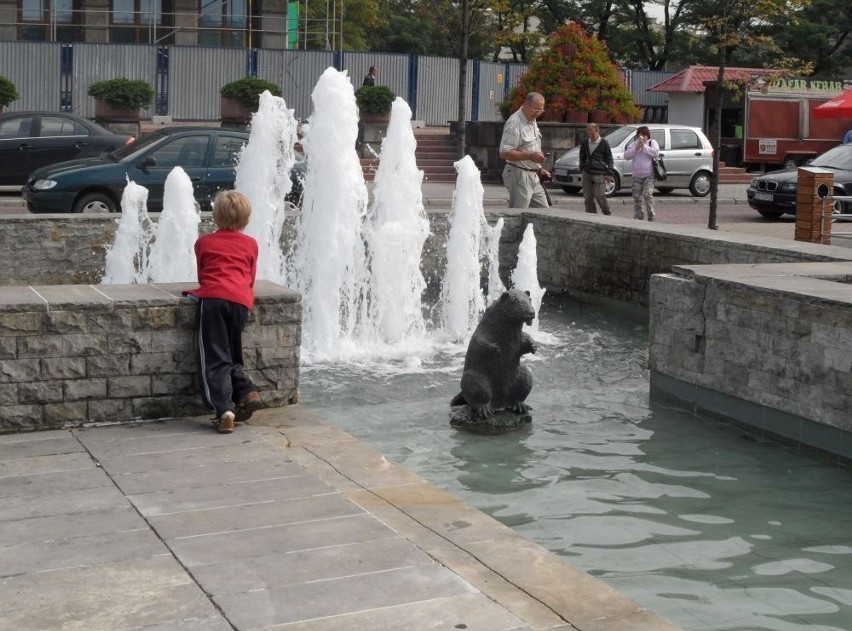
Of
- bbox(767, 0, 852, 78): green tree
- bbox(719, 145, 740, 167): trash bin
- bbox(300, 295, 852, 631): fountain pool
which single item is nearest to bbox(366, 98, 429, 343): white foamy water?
bbox(300, 295, 852, 631): fountain pool

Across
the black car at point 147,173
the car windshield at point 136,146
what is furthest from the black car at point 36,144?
the black car at point 147,173

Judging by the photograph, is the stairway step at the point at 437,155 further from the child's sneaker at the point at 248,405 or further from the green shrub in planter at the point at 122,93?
the child's sneaker at the point at 248,405

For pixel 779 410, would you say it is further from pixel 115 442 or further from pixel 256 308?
pixel 115 442

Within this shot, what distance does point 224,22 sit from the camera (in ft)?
127

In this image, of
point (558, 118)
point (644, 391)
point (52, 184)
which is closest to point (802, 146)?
point (558, 118)

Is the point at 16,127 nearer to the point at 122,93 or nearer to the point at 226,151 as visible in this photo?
the point at 122,93

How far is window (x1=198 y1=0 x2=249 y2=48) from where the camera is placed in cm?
3828

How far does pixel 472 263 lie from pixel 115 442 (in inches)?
310

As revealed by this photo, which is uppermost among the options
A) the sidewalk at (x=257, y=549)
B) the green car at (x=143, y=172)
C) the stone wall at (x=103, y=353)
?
the green car at (x=143, y=172)

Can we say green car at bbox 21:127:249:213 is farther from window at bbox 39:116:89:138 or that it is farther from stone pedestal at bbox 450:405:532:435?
stone pedestal at bbox 450:405:532:435

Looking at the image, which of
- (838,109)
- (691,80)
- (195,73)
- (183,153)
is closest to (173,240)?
(183,153)

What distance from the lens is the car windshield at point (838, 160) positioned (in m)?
24.3

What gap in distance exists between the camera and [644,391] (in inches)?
412

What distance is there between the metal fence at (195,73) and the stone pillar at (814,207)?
20124 millimetres
